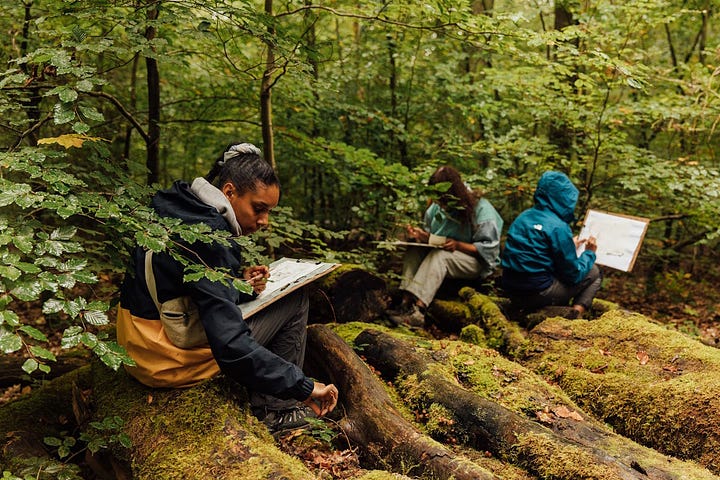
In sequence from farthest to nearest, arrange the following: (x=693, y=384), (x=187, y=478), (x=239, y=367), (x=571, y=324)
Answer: (x=571, y=324) → (x=693, y=384) → (x=239, y=367) → (x=187, y=478)

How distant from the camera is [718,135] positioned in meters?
8.86

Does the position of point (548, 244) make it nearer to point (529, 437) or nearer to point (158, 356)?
point (529, 437)

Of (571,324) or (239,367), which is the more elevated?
(239,367)

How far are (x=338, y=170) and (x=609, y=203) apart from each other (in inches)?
174

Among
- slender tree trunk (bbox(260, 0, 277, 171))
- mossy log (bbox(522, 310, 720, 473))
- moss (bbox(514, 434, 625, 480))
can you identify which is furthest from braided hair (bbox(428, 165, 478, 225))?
moss (bbox(514, 434, 625, 480))

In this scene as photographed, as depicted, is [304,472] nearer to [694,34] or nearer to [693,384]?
[693,384]

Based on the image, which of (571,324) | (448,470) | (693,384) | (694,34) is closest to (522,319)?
(571,324)

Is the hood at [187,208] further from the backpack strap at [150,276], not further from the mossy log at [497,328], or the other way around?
the mossy log at [497,328]

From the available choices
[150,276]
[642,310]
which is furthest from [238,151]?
[642,310]

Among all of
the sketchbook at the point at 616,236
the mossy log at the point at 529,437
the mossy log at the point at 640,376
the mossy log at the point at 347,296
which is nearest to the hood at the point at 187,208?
the mossy log at the point at 529,437

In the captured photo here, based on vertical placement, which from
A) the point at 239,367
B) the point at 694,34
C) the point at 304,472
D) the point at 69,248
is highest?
the point at 694,34

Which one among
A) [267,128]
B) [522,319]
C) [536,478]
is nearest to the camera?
→ [536,478]

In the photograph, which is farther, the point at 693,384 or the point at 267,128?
the point at 267,128

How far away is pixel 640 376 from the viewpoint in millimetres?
3652
